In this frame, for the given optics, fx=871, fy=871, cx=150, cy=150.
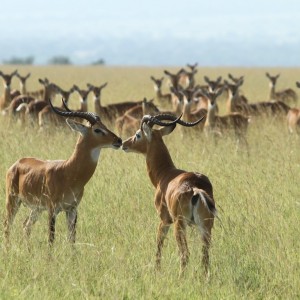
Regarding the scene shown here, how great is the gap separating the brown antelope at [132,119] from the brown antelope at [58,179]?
665cm

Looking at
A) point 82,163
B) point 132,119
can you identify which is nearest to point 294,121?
point 132,119

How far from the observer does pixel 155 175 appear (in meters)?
6.54

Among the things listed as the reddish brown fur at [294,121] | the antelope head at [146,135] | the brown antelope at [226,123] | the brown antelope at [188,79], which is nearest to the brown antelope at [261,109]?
the reddish brown fur at [294,121]

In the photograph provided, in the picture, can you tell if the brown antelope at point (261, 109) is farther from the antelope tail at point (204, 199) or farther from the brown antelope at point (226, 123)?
the antelope tail at point (204, 199)

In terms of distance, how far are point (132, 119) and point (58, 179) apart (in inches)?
290

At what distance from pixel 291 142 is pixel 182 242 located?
6.71 metres

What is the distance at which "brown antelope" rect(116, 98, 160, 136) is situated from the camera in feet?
43.7

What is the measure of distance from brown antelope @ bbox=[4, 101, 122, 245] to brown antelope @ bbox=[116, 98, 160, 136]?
6.65 meters

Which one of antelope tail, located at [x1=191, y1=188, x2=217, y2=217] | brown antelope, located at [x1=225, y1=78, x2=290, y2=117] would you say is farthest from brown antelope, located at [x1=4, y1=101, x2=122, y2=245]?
brown antelope, located at [x1=225, y1=78, x2=290, y2=117]

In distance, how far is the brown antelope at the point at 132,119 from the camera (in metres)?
13.3

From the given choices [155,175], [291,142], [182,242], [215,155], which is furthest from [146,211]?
[291,142]

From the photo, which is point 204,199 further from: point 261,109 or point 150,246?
point 261,109

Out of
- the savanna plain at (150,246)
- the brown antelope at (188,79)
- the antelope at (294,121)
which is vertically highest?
the brown antelope at (188,79)

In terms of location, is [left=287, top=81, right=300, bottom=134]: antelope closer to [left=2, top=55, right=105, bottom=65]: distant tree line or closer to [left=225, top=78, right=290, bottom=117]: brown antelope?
[left=225, top=78, right=290, bottom=117]: brown antelope
